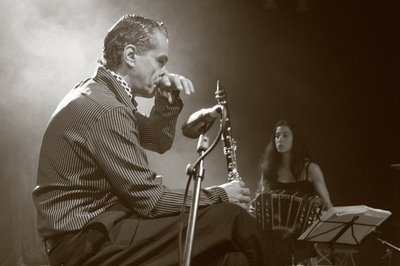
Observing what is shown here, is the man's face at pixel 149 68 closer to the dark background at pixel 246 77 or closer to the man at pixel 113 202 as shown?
the man at pixel 113 202

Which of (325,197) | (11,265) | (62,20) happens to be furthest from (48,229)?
(62,20)

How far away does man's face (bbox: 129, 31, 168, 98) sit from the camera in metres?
2.24

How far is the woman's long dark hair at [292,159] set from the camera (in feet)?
18.6

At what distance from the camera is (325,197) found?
18.1 ft

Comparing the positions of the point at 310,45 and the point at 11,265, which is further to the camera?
the point at 310,45

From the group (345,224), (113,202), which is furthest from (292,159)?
(113,202)

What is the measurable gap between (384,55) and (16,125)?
4.96 meters

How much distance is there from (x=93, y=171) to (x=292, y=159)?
412cm

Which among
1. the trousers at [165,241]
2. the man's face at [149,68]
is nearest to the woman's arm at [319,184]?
the man's face at [149,68]

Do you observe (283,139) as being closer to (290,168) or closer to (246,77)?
(290,168)

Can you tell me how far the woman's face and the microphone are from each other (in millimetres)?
3917

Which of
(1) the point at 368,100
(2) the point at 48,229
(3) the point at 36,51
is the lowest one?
(2) the point at 48,229

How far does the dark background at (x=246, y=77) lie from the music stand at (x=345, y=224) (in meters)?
2.51

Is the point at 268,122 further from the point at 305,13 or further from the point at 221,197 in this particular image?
the point at 221,197
